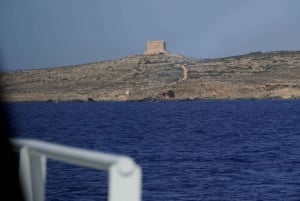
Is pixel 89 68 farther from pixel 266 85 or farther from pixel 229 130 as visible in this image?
pixel 229 130

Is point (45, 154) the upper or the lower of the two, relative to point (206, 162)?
upper

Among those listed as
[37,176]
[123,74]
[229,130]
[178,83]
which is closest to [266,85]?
[178,83]

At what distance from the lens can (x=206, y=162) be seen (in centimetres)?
3212

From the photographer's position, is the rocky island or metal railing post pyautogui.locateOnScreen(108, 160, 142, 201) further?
the rocky island

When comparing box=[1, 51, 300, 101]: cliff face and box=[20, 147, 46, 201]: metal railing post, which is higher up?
box=[20, 147, 46, 201]: metal railing post

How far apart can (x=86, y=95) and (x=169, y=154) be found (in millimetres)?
109251

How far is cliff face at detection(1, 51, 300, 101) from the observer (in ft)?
441

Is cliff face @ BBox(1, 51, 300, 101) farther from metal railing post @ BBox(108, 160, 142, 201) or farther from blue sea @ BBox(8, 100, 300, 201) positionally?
metal railing post @ BBox(108, 160, 142, 201)

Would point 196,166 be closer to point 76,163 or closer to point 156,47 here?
point 76,163

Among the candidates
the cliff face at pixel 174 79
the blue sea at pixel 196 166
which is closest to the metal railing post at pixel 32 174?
the blue sea at pixel 196 166

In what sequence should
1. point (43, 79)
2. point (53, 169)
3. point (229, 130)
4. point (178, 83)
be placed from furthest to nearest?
point (178, 83) < point (43, 79) < point (229, 130) < point (53, 169)

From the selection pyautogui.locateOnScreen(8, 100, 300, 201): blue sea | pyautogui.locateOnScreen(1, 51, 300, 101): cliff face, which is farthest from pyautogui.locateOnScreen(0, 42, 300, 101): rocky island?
pyautogui.locateOnScreen(8, 100, 300, 201): blue sea

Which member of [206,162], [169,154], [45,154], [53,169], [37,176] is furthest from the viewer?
[169,154]

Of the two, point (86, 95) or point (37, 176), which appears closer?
point (37, 176)
